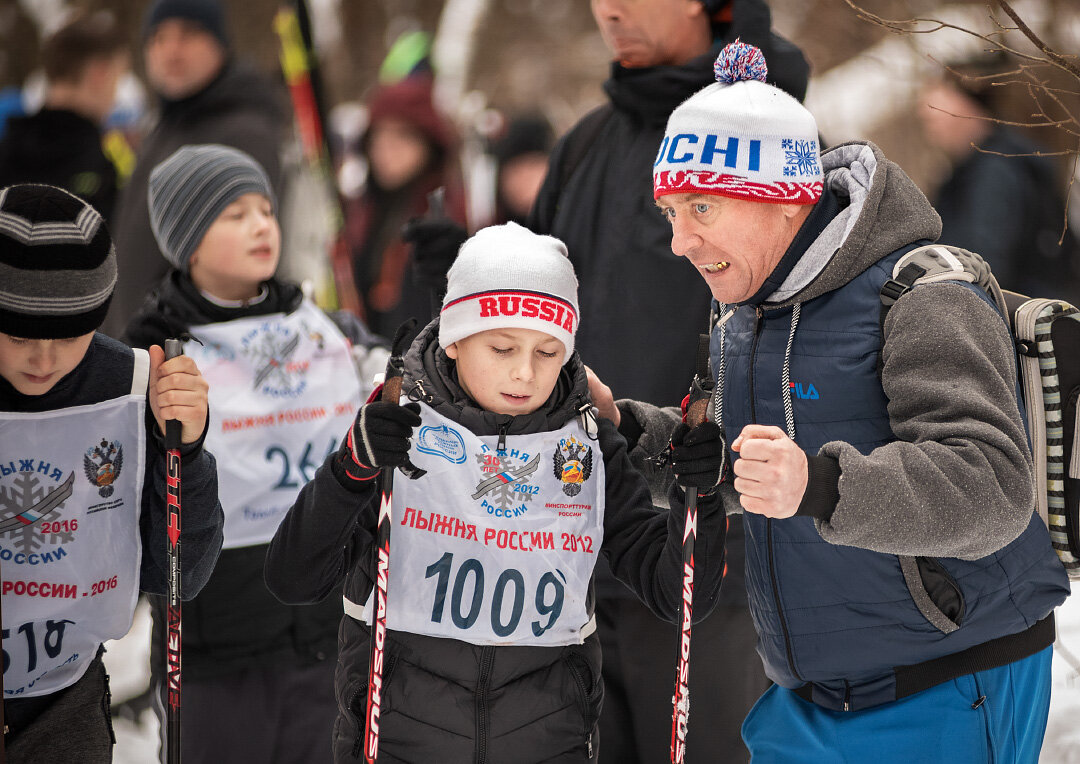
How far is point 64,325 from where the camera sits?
2.64 meters

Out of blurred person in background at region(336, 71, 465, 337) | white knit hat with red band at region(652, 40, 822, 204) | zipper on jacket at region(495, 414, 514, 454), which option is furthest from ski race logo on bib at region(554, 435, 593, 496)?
blurred person in background at region(336, 71, 465, 337)

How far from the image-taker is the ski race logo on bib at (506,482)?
8.96 ft

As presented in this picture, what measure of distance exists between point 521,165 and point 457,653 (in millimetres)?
4674

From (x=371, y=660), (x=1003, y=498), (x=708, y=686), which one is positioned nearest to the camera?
(x=1003, y=498)

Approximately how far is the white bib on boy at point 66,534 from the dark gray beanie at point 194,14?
3790mm

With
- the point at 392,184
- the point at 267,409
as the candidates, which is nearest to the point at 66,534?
the point at 267,409

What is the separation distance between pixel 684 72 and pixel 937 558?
69.0 inches

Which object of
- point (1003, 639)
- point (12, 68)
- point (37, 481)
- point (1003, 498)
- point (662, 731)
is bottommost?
point (662, 731)

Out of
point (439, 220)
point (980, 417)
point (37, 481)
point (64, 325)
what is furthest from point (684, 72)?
point (37, 481)

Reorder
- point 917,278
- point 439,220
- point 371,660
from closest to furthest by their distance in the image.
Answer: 1. point 917,278
2. point 371,660
3. point 439,220

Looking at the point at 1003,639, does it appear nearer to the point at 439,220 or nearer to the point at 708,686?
the point at 708,686

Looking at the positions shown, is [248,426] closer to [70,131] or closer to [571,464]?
[571,464]

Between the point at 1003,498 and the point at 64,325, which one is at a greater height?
the point at 64,325

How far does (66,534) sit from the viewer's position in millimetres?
2701
